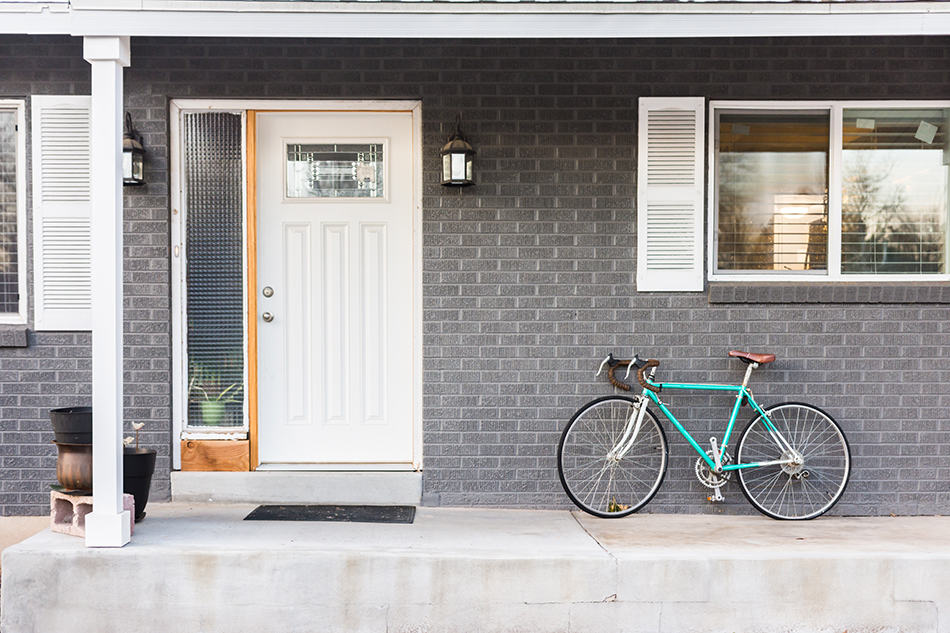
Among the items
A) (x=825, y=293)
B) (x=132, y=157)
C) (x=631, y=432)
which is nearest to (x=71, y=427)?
(x=132, y=157)

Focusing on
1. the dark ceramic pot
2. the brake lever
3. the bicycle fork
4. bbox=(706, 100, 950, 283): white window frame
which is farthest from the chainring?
the dark ceramic pot

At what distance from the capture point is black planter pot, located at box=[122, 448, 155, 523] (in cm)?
443

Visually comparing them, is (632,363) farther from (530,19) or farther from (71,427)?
(71,427)

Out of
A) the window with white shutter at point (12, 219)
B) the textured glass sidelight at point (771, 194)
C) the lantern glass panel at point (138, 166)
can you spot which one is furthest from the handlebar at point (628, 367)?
the window with white shutter at point (12, 219)

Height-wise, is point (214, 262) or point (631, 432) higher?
point (214, 262)

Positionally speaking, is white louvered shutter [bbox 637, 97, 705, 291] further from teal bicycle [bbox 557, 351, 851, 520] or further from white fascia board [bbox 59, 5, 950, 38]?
white fascia board [bbox 59, 5, 950, 38]

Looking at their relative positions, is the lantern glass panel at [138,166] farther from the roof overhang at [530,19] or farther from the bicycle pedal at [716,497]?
the bicycle pedal at [716,497]

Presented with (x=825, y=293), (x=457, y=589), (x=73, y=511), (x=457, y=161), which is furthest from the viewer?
(x=825, y=293)

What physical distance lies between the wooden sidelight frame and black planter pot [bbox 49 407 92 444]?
711mm

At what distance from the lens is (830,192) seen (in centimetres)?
511

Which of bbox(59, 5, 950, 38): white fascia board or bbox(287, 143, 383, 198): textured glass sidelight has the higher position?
bbox(59, 5, 950, 38): white fascia board

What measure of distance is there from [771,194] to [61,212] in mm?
4523

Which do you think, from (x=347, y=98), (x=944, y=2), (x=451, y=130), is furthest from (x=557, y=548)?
(x=944, y=2)

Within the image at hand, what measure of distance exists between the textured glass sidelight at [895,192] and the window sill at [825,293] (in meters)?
0.17
